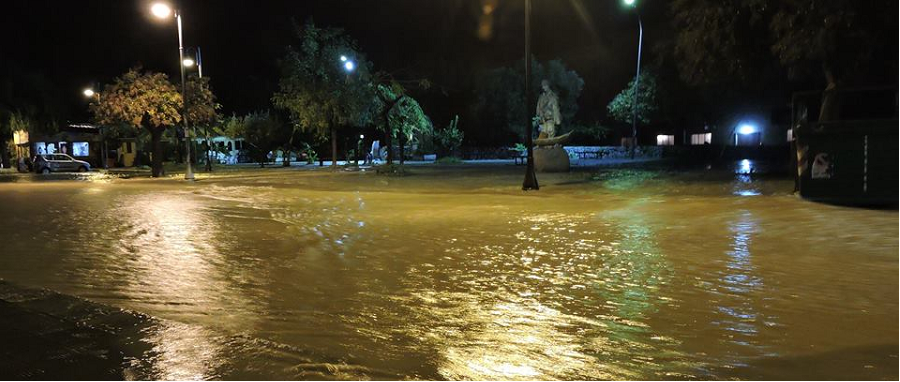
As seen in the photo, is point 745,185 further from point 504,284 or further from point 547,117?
point 504,284

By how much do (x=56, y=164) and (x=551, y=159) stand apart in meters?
32.9

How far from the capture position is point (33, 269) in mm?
8320

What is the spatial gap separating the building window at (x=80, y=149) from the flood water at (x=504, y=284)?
135 feet

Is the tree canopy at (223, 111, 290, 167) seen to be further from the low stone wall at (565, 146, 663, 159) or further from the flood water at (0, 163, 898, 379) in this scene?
the flood water at (0, 163, 898, 379)

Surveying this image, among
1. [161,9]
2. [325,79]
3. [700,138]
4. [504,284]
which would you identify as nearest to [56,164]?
[325,79]

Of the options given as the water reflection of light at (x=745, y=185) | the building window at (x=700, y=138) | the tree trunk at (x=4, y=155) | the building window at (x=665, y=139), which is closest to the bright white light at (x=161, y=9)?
the water reflection of light at (x=745, y=185)

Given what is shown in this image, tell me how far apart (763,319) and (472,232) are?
6162mm

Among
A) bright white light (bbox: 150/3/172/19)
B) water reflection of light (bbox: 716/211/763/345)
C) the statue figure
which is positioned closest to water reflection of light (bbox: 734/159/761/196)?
water reflection of light (bbox: 716/211/763/345)

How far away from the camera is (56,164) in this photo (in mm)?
42594

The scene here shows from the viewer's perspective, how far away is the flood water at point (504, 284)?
484 cm

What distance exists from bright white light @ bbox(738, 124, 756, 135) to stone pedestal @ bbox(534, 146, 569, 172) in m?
39.2

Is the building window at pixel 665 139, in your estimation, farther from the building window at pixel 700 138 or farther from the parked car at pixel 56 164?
the parked car at pixel 56 164

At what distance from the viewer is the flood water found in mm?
4844

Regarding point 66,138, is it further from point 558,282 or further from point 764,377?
point 764,377
